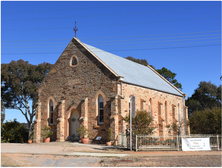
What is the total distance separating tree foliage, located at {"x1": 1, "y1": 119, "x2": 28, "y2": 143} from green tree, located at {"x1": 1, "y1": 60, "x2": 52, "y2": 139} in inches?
348

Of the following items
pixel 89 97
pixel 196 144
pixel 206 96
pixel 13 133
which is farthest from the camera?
pixel 206 96

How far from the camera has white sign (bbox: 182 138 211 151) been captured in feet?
64.6

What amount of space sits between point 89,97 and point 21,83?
73.8 feet

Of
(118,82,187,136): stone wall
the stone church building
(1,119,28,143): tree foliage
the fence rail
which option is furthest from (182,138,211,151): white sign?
(1,119,28,143): tree foliage

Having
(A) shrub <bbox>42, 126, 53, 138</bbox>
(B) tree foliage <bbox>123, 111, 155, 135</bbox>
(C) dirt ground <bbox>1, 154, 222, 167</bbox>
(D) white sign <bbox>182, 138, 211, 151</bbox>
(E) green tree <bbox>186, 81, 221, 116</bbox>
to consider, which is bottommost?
(C) dirt ground <bbox>1, 154, 222, 167</bbox>

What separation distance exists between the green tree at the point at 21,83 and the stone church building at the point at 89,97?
15.6m

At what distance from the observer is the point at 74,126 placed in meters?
27.2

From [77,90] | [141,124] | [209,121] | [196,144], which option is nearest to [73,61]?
[77,90]

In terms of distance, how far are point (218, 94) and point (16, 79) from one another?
41.7 meters

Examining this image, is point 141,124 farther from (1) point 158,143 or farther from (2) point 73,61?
(2) point 73,61

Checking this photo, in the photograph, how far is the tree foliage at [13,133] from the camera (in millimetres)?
32906

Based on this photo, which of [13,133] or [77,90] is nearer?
[77,90]

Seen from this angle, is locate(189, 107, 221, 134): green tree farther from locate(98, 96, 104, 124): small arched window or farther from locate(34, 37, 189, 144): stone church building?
locate(98, 96, 104, 124): small arched window

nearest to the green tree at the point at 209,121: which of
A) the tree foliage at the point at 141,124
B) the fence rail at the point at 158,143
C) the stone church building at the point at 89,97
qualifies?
the fence rail at the point at 158,143
